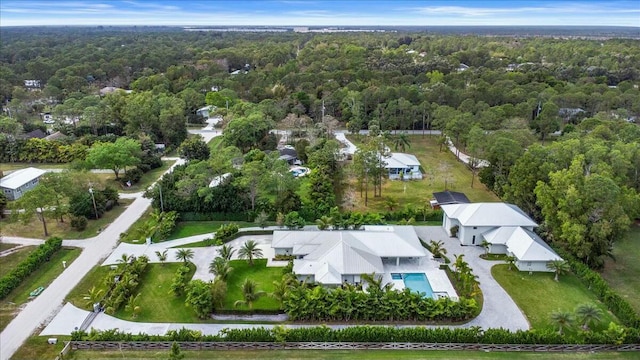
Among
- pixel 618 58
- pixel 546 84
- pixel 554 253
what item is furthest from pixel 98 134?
pixel 618 58

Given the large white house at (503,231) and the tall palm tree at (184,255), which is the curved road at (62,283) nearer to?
the tall palm tree at (184,255)

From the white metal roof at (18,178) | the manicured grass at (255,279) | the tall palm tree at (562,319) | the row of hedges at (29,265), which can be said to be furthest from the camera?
the white metal roof at (18,178)

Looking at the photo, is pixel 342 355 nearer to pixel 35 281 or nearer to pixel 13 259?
pixel 35 281

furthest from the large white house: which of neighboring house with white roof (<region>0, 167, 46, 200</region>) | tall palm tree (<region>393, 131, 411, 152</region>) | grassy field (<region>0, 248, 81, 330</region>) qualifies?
neighboring house with white roof (<region>0, 167, 46, 200</region>)

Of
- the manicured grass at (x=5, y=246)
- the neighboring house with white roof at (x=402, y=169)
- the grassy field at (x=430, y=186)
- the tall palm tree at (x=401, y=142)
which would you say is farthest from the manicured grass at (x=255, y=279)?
the tall palm tree at (x=401, y=142)

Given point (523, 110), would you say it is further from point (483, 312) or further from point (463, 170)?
point (483, 312)
